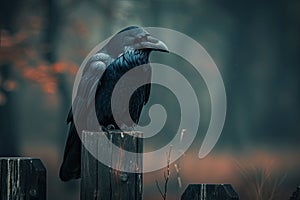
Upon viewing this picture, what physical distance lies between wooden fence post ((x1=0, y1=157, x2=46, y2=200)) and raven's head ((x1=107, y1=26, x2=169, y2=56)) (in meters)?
1.05

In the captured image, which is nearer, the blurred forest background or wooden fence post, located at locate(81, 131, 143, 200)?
wooden fence post, located at locate(81, 131, 143, 200)

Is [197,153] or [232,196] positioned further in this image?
[197,153]

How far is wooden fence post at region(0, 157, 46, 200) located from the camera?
2.13 meters

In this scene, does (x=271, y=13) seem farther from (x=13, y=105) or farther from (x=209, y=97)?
(x=13, y=105)

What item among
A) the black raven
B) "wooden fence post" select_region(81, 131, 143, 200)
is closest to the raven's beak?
the black raven

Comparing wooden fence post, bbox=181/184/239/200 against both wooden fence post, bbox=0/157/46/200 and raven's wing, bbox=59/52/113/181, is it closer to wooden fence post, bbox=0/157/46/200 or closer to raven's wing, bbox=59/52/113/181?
wooden fence post, bbox=0/157/46/200

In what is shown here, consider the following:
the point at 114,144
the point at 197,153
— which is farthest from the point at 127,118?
the point at 114,144

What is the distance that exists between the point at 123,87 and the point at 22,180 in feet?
4.03

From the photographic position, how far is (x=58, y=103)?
14.0 feet

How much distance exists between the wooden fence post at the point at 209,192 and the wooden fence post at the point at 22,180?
426mm

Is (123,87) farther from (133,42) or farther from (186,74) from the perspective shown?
(186,74)

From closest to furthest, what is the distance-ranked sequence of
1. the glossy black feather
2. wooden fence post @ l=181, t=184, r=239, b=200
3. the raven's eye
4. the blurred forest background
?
wooden fence post @ l=181, t=184, r=239, b=200 < the glossy black feather < the raven's eye < the blurred forest background

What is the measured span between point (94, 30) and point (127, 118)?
104 cm

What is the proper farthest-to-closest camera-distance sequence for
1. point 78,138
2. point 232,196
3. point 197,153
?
point 197,153 → point 78,138 → point 232,196
